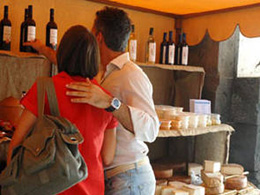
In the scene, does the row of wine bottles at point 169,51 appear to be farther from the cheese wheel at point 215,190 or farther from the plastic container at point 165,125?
the cheese wheel at point 215,190

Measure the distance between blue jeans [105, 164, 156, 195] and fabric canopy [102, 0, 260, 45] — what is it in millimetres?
1878

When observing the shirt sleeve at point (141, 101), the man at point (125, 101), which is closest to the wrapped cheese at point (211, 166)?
the man at point (125, 101)

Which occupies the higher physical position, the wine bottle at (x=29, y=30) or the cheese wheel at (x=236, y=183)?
the wine bottle at (x=29, y=30)

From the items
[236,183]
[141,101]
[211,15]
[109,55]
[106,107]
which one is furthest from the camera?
[211,15]

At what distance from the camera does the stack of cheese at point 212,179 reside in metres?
2.94

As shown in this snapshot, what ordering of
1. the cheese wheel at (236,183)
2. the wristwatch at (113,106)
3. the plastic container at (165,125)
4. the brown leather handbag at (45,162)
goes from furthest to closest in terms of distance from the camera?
the cheese wheel at (236,183) → the plastic container at (165,125) → the wristwatch at (113,106) → the brown leather handbag at (45,162)

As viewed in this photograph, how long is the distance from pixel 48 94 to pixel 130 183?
64 centimetres

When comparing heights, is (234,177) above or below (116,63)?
below

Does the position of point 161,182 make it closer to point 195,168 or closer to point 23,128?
point 195,168

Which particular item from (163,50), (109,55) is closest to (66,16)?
(163,50)

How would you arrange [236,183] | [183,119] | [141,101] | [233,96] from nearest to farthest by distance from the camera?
[141,101]
[183,119]
[236,183]
[233,96]

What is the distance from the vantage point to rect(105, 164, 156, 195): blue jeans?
167cm

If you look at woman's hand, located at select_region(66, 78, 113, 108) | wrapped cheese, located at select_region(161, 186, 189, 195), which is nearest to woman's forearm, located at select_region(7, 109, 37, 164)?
woman's hand, located at select_region(66, 78, 113, 108)

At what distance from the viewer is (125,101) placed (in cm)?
166
